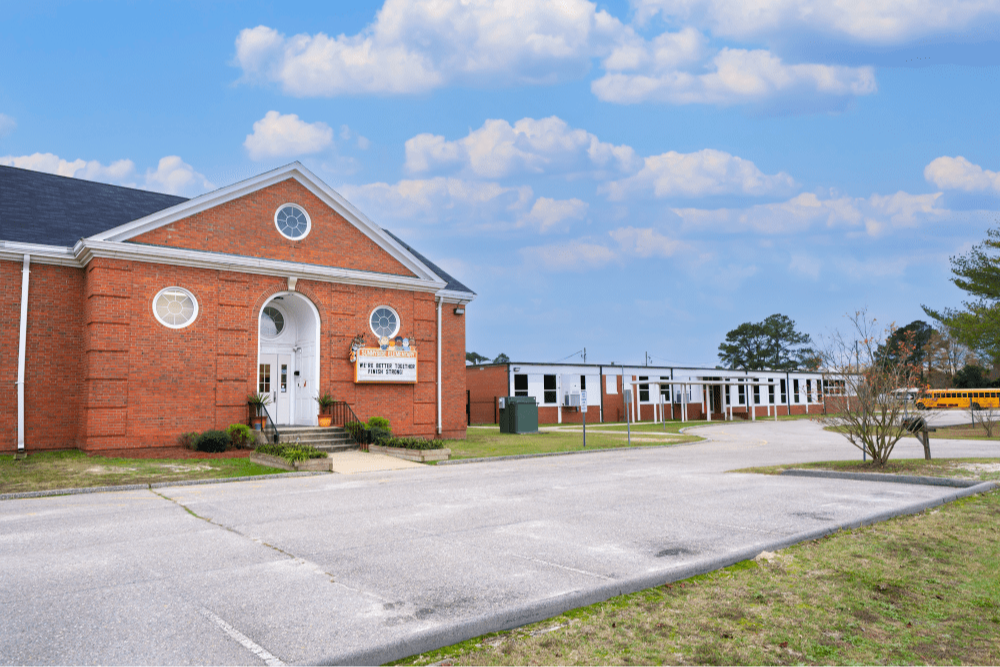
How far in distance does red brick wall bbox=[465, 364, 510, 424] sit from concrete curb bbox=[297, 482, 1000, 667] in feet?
110

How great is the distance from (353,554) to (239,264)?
1448cm

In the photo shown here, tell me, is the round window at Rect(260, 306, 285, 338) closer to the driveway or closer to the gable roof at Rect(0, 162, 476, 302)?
the gable roof at Rect(0, 162, 476, 302)

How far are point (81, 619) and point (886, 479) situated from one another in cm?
1220

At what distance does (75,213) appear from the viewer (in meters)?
19.9

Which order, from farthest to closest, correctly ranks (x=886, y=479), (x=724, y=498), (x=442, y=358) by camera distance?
(x=442, y=358), (x=886, y=479), (x=724, y=498)

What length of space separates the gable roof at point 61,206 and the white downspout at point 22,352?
37.7 inches

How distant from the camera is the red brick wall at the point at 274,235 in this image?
61.7 ft

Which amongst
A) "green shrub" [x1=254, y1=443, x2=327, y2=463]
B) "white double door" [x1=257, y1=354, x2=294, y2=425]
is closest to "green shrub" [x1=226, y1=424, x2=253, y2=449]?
"green shrub" [x1=254, y1=443, x2=327, y2=463]

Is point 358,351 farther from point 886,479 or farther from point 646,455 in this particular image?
point 886,479

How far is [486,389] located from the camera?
138ft

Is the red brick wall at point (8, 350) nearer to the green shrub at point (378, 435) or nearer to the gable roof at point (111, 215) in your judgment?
the gable roof at point (111, 215)

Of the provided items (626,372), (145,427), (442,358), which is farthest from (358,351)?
(626,372)

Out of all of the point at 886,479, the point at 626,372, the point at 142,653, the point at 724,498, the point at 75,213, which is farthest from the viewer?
the point at 626,372

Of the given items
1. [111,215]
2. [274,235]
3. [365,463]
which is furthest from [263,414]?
[111,215]
